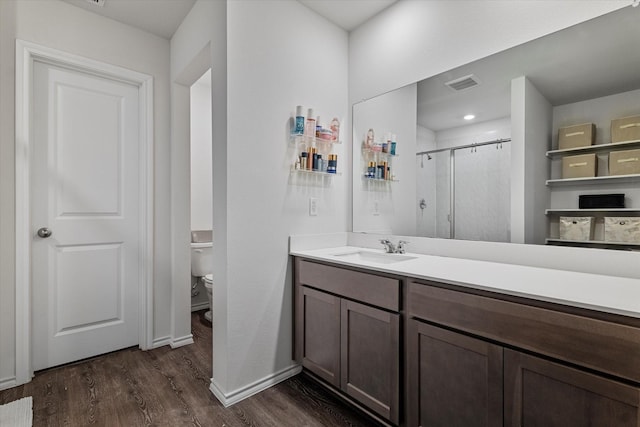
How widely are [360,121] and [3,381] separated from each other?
292 cm

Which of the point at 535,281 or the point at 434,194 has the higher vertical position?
the point at 434,194

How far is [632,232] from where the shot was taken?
4.06 feet

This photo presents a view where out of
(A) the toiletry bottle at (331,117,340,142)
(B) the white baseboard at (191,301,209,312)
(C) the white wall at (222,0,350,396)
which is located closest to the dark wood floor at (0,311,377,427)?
(C) the white wall at (222,0,350,396)

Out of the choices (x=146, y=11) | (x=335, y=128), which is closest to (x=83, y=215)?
(x=146, y=11)

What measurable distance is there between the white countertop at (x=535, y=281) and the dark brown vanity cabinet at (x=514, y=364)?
0.04 meters

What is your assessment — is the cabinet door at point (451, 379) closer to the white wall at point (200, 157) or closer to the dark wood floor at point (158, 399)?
the dark wood floor at point (158, 399)

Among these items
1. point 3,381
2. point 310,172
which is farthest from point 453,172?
point 3,381

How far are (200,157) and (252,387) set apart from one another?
2577 millimetres

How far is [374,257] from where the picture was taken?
204 centimetres

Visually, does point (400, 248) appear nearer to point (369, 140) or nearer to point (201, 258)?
point (369, 140)

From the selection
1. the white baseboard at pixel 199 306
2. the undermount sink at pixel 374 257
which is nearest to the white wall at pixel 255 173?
the undermount sink at pixel 374 257

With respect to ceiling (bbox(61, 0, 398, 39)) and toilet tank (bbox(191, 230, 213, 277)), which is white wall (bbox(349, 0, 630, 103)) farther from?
toilet tank (bbox(191, 230, 213, 277))

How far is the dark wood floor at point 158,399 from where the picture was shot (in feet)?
5.26

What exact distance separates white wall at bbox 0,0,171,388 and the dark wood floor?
0.35m
